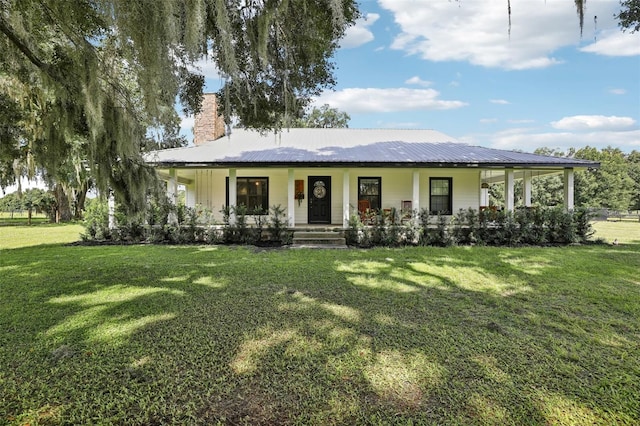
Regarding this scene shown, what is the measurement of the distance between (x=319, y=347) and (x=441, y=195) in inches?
460

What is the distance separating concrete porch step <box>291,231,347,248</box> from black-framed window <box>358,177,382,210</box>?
316 cm

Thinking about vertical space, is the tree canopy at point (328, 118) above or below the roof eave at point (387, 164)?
above

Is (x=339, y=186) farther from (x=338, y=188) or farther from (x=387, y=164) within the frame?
(x=387, y=164)

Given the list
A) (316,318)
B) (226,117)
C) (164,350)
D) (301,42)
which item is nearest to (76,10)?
(226,117)

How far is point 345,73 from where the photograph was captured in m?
7.25

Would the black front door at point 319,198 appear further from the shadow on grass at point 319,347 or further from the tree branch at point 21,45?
the tree branch at point 21,45

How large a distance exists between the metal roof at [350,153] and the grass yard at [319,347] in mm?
4609

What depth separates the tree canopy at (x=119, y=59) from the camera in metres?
3.33

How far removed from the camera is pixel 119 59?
13.7ft

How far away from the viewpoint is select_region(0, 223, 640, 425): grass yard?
2271mm

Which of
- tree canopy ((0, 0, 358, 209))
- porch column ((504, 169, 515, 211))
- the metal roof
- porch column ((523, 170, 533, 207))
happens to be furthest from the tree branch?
porch column ((523, 170, 533, 207))

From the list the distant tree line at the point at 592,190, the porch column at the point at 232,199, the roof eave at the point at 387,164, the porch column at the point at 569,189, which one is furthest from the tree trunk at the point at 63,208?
the distant tree line at the point at 592,190

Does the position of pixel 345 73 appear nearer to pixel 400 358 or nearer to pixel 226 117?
pixel 226 117

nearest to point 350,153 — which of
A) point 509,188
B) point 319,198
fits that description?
point 319,198
